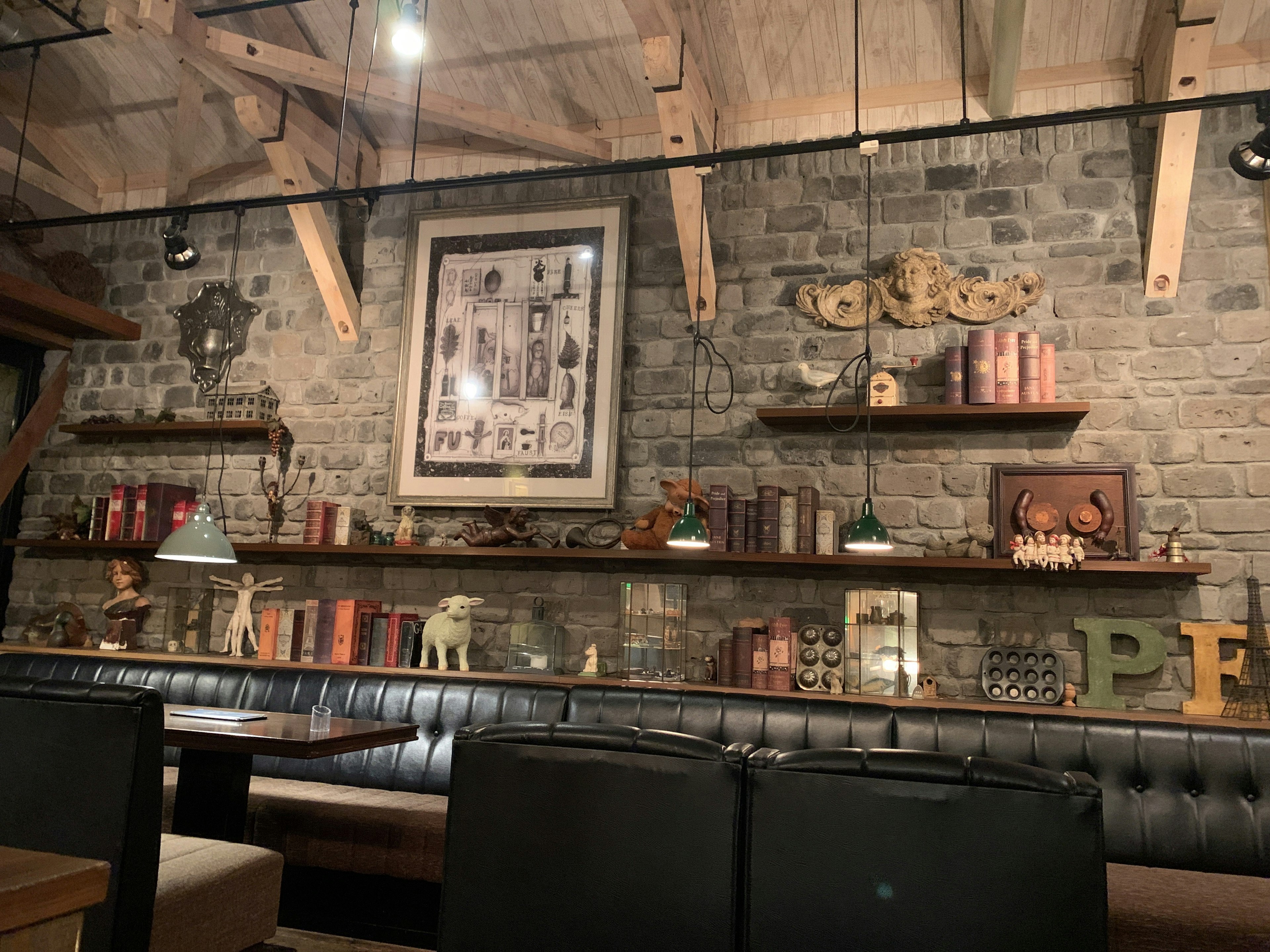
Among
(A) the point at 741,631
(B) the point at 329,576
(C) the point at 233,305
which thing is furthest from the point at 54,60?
(A) the point at 741,631

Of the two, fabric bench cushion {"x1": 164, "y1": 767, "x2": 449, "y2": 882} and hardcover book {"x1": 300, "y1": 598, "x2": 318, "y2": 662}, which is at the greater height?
hardcover book {"x1": 300, "y1": 598, "x2": 318, "y2": 662}

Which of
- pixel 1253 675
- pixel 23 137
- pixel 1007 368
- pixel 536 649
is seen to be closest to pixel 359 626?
pixel 536 649

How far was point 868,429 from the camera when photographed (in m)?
4.39

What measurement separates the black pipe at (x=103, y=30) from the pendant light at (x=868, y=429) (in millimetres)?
2839

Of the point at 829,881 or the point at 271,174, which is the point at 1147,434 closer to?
the point at 829,881

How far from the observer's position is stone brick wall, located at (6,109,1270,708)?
432cm

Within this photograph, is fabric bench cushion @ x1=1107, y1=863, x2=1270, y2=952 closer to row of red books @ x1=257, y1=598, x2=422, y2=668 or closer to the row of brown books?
the row of brown books

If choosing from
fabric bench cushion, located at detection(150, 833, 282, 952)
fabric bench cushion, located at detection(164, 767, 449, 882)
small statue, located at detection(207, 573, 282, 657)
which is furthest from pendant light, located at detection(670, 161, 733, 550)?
small statue, located at detection(207, 573, 282, 657)

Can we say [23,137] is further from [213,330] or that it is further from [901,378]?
[901,378]

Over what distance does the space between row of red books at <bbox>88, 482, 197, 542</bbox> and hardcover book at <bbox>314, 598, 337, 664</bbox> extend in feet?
3.42

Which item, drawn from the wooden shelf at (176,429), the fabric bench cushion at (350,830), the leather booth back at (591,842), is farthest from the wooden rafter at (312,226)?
the leather booth back at (591,842)

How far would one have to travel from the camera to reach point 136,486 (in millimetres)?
5715

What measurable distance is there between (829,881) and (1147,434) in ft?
11.0

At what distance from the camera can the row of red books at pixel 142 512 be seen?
5.54m
